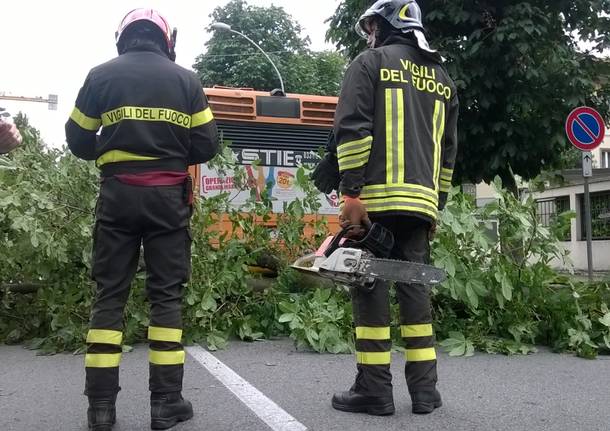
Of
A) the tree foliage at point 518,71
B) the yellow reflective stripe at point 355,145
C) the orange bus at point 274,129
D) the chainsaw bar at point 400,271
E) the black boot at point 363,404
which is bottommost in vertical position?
the black boot at point 363,404

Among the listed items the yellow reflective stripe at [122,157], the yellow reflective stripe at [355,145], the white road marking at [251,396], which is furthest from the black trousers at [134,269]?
the yellow reflective stripe at [355,145]

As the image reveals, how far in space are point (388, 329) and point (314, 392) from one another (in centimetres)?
76

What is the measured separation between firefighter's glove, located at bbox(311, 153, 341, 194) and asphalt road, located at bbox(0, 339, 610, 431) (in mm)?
1205

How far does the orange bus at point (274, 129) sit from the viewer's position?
25.6 feet

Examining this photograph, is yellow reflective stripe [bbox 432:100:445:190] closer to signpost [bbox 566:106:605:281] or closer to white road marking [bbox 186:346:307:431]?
white road marking [bbox 186:346:307:431]

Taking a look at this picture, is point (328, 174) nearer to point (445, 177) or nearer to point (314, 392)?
point (445, 177)

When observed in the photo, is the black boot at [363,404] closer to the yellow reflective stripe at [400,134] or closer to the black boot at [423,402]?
the black boot at [423,402]

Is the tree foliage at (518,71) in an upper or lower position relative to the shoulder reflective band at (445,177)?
upper

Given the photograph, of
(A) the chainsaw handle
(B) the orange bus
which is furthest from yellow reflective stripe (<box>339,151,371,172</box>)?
(B) the orange bus

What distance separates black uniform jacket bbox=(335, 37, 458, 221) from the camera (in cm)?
331

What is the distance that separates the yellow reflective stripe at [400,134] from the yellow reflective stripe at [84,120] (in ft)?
4.98

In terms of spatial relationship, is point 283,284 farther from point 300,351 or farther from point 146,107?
point 146,107

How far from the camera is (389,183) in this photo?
3.37 metres

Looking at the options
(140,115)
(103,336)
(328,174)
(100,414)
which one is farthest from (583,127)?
(100,414)
